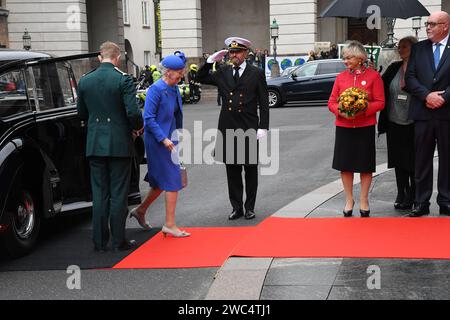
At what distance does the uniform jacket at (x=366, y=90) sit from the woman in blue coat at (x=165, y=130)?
1683mm

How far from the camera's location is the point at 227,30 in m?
44.3

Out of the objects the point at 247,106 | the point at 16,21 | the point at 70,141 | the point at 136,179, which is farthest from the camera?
the point at 16,21

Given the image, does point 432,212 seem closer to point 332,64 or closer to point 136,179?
point 136,179

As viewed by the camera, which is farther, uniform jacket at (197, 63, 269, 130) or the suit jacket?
uniform jacket at (197, 63, 269, 130)

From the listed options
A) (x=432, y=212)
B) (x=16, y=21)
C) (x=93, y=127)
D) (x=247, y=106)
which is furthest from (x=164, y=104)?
(x=16, y=21)

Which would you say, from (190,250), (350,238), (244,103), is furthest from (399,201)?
(190,250)

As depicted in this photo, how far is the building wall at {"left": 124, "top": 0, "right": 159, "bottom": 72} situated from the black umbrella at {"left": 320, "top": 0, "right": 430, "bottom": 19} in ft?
143

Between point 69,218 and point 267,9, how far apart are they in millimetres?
36272

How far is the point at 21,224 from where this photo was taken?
691 centimetres

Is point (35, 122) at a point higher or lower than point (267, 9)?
lower

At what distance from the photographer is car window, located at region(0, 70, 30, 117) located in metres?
7.05

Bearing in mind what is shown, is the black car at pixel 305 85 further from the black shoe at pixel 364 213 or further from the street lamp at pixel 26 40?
the black shoe at pixel 364 213

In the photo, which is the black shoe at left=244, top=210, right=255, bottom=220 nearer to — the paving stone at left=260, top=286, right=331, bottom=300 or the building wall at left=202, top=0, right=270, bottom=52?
the paving stone at left=260, top=286, right=331, bottom=300

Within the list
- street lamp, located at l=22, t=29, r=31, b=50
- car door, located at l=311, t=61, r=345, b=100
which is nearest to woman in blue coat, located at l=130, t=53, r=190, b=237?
car door, located at l=311, t=61, r=345, b=100
